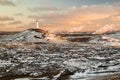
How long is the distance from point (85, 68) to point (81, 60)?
37.6 ft

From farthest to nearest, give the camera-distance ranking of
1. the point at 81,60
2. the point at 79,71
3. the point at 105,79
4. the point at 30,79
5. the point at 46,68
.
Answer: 1. the point at 81,60
2. the point at 46,68
3. the point at 79,71
4. the point at 30,79
5. the point at 105,79

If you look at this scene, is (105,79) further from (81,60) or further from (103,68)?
(81,60)

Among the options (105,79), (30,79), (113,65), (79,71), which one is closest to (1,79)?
(30,79)

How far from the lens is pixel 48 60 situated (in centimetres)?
7306

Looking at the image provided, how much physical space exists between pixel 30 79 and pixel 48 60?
22.8 meters

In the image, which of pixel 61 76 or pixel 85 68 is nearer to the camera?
pixel 61 76

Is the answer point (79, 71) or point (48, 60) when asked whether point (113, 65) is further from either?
point (48, 60)

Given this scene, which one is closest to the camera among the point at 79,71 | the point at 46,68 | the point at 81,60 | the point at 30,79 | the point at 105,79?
the point at 105,79

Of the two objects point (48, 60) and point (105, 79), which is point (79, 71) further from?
point (48, 60)

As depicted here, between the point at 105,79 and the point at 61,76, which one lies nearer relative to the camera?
the point at 105,79

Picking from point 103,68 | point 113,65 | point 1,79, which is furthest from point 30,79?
point 113,65

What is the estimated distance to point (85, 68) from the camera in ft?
199

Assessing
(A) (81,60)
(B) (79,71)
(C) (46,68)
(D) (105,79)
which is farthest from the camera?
(A) (81,60)

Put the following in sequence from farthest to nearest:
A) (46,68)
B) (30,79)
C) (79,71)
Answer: (46,68)
(79,71)
(30,79)
